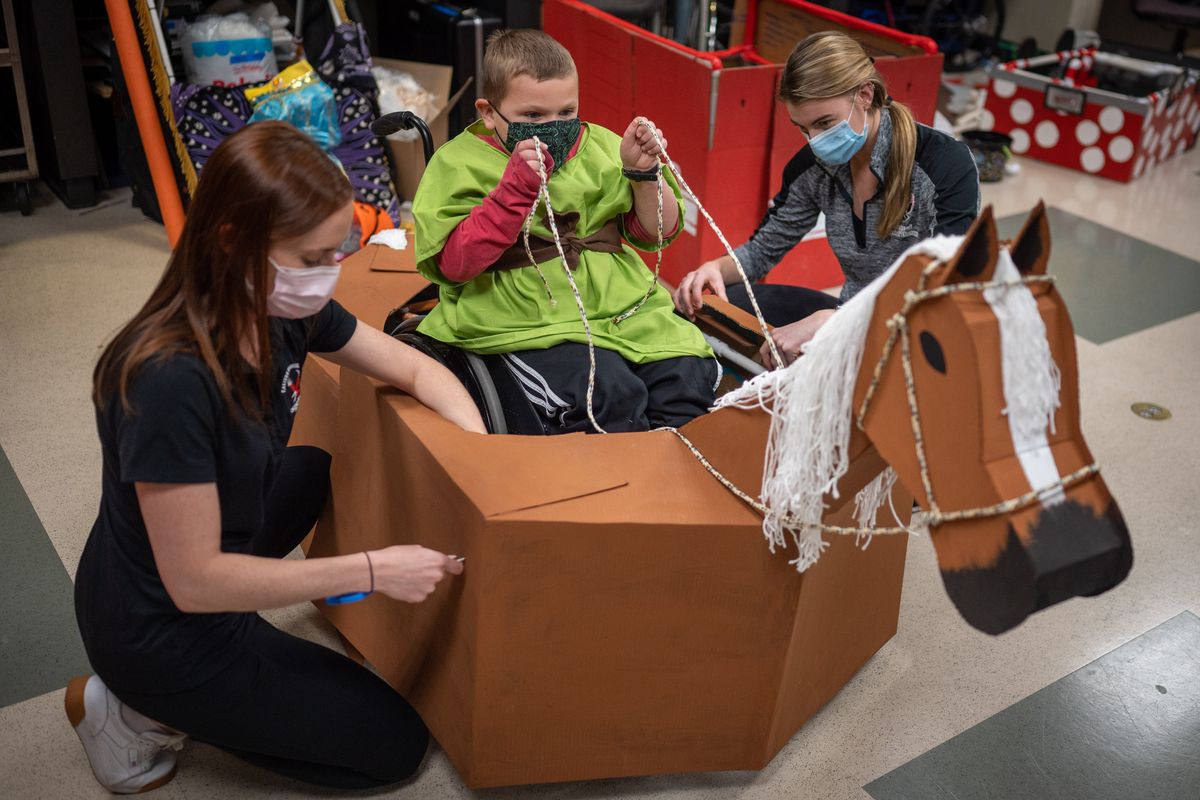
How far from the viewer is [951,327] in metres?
1.17

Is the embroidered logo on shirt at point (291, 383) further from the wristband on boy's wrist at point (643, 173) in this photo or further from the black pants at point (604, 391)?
the wristband on boy's wrist at point (643, 173)

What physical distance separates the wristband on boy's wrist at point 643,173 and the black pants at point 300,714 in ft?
2.92

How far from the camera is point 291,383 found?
1.61 m

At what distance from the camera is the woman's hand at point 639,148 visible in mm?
1725

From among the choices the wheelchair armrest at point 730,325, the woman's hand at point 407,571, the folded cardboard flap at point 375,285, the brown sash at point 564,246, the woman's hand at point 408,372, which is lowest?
the woman's hand at point 407,571

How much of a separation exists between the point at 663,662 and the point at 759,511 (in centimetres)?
28

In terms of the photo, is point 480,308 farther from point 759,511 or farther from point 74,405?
point 74,405

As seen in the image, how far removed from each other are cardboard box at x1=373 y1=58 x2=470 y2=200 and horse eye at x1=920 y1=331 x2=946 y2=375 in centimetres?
270

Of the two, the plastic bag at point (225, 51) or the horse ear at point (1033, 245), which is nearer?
the horse ear at point (1033, 245)

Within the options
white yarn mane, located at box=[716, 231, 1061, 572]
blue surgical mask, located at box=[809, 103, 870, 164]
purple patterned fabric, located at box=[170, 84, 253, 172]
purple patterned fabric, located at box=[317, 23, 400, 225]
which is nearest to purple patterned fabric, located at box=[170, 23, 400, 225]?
purple patterned fabric, located at box=[317, 23, 400, 225]

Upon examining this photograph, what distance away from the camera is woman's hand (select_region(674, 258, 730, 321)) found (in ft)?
6.83

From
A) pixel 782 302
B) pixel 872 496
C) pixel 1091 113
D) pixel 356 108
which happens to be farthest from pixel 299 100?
pixel 1091 113

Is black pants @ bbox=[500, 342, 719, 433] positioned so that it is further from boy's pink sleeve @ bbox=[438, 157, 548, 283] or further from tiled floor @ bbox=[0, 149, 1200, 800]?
tiled floor @ bbox=[0, 149, 1200, 800]

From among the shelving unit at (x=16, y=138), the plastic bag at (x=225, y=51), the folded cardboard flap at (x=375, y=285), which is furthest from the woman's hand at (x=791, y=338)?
the shelving unit at (x=16, y=138)
